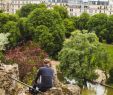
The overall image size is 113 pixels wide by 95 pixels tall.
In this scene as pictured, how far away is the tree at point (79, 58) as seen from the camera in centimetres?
4141

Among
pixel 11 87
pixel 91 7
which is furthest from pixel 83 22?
pixel 11 87

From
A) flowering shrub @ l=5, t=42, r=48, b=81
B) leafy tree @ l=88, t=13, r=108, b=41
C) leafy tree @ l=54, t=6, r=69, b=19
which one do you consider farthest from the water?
leafy tree @ l=54, t=6, r=69, b=19

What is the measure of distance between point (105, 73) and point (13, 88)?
108 ft

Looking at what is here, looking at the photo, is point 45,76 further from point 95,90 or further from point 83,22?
point 83,22

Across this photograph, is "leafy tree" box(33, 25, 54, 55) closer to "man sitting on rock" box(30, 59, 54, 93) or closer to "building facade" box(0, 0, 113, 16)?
"man sitting on rock" box(30, 59, 54, 93)

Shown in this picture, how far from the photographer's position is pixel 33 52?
38.9m

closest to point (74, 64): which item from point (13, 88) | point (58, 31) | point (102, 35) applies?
point (58, 31)

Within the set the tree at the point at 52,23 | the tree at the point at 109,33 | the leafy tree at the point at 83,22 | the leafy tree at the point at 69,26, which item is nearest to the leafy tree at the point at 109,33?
the tree at the point at 109,33

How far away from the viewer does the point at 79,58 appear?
138 feet

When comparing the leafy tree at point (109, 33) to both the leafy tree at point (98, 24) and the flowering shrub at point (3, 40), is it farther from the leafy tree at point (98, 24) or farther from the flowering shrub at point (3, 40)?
the flowering shrub at point (3, 40)

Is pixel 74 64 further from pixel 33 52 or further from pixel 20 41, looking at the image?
pixel 20 41

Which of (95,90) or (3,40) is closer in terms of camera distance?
(95,90)

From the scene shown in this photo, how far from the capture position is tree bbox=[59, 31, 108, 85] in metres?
41.4

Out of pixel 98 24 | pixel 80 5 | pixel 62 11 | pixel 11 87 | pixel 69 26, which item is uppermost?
pixel 11 87
